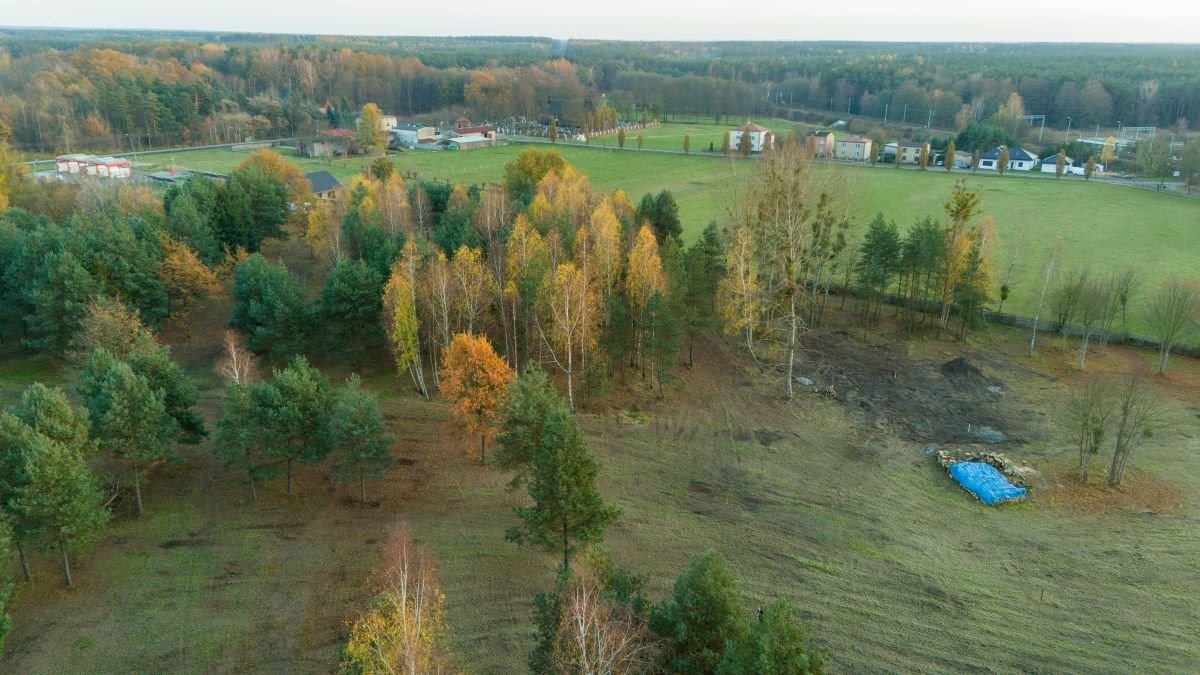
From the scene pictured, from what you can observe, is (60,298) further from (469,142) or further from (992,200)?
(469,142)

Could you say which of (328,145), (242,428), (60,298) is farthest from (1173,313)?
(328,145)

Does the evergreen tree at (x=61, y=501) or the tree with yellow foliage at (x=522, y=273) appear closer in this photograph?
the evergreen tree at (x=61, y=501)

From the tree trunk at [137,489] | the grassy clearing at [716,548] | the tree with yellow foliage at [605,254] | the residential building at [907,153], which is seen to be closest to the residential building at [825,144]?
the residential building at [907,153]

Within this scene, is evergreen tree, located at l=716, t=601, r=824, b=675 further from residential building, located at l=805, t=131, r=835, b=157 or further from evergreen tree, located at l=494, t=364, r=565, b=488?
residential building, located at l=805, t=131, r=835, b=157

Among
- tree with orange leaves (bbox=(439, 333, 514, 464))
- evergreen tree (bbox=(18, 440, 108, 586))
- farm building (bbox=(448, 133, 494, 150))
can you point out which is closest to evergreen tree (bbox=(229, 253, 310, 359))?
tree with orange leaves (bbox=(439, 333, 514, 464))

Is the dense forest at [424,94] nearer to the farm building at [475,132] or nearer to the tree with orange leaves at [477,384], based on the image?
the farm building at [475,132]

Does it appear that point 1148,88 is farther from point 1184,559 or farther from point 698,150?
point 1184,559
